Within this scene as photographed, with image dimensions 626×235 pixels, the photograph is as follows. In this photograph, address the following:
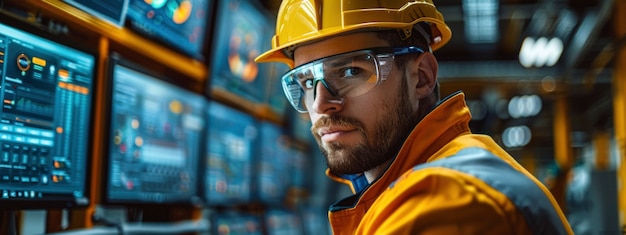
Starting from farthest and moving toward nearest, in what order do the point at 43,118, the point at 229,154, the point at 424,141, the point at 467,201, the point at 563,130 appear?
the point at 563,130
the point at 229,154
the point at 43,118
the point at 424,141
the point at 467,201

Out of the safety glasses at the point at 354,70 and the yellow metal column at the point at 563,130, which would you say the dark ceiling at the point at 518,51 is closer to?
the yellow metal column at the point at 563,130

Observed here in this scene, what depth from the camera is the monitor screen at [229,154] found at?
4441 millimetres

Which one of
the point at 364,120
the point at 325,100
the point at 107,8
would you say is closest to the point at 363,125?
the point at 364,120

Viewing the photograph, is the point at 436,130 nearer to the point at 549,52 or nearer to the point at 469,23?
the point at 469,23

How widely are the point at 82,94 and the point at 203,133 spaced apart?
4.28 feet

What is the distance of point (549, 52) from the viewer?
10375 millimetres

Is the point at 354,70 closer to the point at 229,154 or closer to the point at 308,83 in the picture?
the point at 308,83

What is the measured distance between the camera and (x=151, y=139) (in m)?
3.46

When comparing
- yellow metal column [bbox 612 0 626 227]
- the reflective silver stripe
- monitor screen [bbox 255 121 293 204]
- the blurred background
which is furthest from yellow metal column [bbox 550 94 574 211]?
the reflective silver stripe

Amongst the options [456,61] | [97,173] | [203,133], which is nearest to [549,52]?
[456,61]

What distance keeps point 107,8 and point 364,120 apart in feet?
4.92

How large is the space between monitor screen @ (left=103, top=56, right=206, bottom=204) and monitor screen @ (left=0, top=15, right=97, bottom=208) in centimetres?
28

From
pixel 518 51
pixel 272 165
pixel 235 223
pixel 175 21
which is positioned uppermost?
pixel 518 51

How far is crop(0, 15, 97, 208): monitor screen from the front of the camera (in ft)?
7.68
